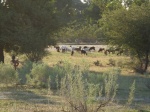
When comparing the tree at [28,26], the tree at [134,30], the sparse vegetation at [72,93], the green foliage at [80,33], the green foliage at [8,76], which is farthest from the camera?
the green foliage at [80,33]

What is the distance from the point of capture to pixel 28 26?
26.3 meters

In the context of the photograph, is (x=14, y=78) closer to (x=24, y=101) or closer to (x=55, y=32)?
(x=24, y=101)

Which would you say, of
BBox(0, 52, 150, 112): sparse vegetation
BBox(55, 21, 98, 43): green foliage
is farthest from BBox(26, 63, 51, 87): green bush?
BBox(55, 21, 98, 43): green foliage

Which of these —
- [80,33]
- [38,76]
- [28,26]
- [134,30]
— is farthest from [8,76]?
[80,33]

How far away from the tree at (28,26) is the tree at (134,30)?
435 centimetres

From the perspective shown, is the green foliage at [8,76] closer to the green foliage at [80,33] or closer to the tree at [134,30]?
the tree at [134,30]

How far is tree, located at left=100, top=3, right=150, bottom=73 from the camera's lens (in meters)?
26.3

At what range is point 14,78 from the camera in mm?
15461

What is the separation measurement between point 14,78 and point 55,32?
14.2 meters

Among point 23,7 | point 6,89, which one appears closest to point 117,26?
point 23,7

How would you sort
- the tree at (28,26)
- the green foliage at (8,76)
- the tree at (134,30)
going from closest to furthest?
the green foliage at (8,76) < the tree at (28,26) < the tree at (134,30)

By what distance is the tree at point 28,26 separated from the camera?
2529 centimetres

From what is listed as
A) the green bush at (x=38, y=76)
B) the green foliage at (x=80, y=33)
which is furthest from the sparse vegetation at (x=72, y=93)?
the green foliage at (x=80, y=33)

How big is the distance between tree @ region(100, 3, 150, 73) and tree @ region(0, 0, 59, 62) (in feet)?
14.3
